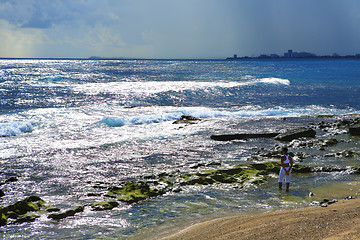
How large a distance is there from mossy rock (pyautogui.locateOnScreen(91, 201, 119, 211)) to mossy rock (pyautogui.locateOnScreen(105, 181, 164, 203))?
0.43 m

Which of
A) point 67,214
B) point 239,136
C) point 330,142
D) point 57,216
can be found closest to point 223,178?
point 67,214

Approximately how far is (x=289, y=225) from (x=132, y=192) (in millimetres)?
5581

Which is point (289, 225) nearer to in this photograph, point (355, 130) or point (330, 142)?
point (330, 142)

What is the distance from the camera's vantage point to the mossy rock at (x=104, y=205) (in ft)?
33.0

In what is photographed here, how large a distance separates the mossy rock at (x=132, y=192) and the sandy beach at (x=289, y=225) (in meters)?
2.82

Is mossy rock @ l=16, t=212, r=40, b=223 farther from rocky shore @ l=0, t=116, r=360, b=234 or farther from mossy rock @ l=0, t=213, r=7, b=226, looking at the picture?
mossy rock @ l=0, t=213, r=7, b=226

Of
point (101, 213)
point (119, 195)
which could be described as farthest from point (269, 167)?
point (101, 213)

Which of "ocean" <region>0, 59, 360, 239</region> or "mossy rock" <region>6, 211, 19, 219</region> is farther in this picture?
"mossy rock" <region>6, 211, 19, 219</region>

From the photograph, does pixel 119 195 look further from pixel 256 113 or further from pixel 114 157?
pixel 256 113

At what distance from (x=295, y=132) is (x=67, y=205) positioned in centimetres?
1437

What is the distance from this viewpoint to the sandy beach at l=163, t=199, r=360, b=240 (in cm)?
677

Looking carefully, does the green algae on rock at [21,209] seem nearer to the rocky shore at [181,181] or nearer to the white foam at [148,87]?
the rocky shore at [181,181]

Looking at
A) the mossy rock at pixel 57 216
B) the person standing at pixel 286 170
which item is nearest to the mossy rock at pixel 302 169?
the person standing at pixel 286 170

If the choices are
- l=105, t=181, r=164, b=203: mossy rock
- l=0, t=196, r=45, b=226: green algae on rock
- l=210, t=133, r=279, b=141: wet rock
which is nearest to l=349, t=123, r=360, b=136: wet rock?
l=210, t=133, r=279, b=141: wet rock
